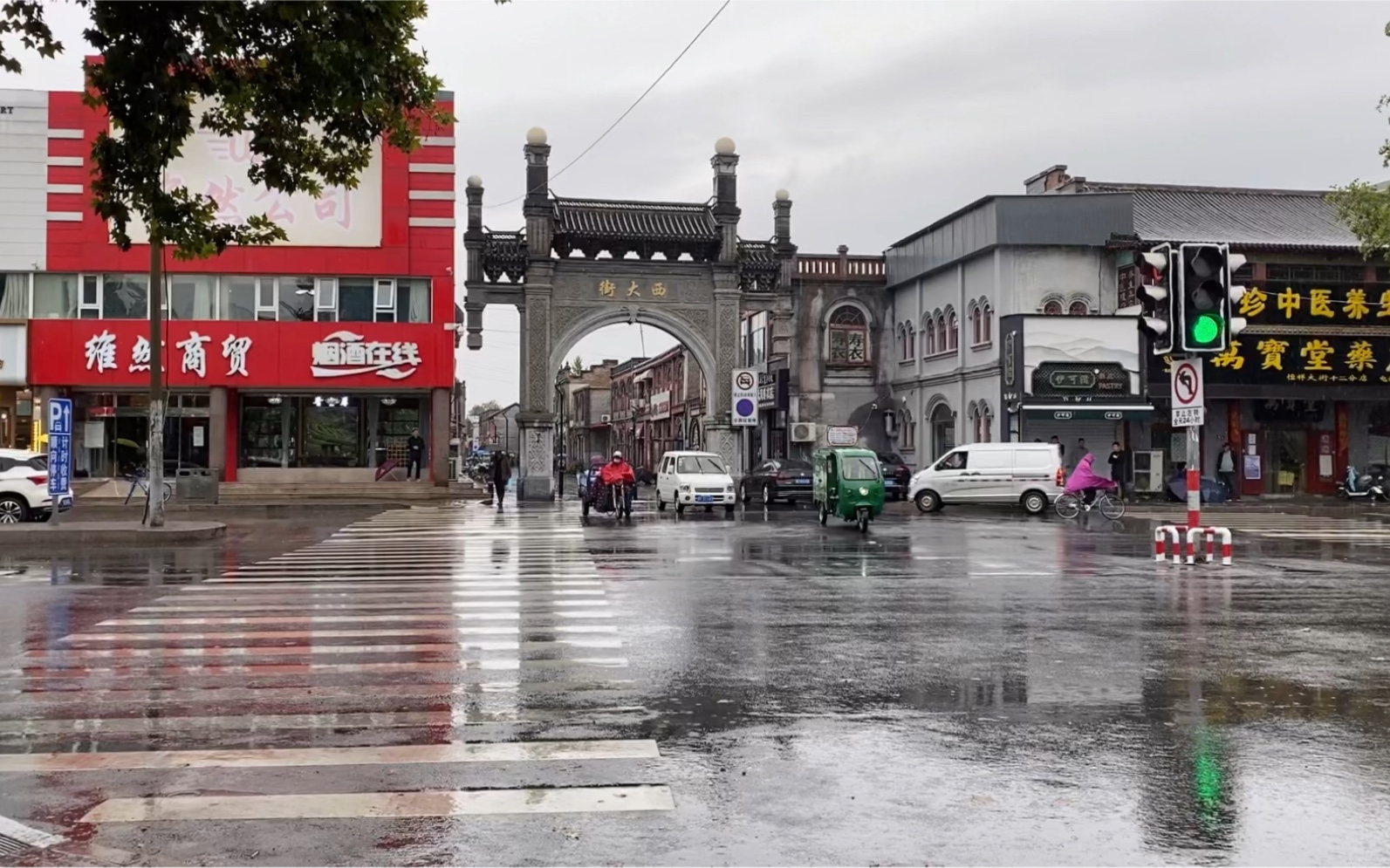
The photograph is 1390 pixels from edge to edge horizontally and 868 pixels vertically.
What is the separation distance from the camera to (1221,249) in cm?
1603

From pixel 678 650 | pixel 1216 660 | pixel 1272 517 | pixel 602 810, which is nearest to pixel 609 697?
pixel 678 650

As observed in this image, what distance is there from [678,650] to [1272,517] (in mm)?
24622

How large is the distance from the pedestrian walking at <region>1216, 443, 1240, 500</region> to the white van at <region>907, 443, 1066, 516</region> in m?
8.54

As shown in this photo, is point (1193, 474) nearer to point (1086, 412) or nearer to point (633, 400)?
point (1086, 412)

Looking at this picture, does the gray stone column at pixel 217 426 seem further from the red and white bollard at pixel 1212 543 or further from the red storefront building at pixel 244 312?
the red and white bollard at pixel 1212 543

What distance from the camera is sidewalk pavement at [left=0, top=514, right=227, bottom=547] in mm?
21188

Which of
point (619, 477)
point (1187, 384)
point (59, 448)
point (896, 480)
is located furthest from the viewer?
point (896, 480)

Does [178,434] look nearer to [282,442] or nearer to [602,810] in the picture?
[282,442]

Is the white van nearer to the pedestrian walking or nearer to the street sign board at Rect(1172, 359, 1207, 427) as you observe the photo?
the pedestrian walking

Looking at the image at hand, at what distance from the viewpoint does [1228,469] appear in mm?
37875

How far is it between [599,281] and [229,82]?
108 ft

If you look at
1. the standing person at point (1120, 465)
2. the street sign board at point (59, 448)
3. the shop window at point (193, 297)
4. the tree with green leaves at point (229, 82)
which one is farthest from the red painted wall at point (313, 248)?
the tree with green leaves at point (229, 82)

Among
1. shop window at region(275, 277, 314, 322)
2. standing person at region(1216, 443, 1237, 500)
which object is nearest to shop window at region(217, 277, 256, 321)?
shop window at region(275, 277, 314, 322)

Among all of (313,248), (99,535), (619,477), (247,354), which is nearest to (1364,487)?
(619,477)
